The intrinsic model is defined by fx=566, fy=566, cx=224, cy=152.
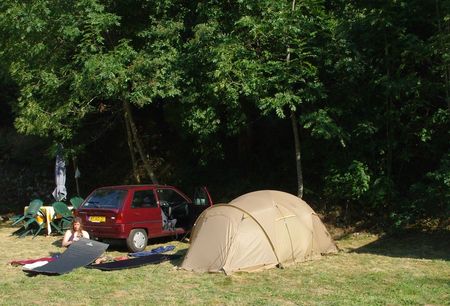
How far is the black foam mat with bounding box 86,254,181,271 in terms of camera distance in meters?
10.1

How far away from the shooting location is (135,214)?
12.2 meters

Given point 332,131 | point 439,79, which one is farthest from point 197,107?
point 439,79

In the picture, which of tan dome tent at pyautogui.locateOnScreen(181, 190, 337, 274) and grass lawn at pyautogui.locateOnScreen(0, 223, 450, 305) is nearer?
grass lawn at pyautogui.locateOnScreen(0, 223, 450, 305)

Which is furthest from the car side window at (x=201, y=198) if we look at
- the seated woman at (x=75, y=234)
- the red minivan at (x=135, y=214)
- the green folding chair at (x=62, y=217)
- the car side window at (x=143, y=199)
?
the green folding chair at (x=62, y=217)

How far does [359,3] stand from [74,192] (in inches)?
534

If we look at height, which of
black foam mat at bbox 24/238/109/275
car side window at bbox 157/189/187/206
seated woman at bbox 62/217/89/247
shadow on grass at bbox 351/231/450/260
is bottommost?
shadow on grass at bbox 351/231/450/260

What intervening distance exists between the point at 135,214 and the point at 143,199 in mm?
507

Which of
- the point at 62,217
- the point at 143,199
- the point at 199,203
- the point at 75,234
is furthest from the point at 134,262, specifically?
A: the point at 62,217

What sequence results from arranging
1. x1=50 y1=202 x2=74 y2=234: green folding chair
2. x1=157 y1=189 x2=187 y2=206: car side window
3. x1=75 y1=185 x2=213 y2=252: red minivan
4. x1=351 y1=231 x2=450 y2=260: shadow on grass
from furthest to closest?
x1=50 y1=202 x2=74 y2=234: green folding chair
x1=157 y1=189 x2=187 y2=206: car side window
x1=75 y1=185 x2=213 y2=252: red minivan
x1=351 y1=231 x2=450 y2=260: shadow on grass

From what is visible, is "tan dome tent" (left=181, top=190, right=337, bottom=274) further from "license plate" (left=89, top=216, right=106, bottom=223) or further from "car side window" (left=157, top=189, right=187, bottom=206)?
"car side window" (left=157, top=189, right=187, bottom=206)

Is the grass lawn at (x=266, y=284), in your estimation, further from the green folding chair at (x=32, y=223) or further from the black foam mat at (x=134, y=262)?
the green folding chair at (x=32, y=223)

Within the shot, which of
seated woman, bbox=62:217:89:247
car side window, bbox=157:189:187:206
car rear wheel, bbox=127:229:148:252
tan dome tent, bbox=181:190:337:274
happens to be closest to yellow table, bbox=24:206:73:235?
seated woman, bbox=62:217:89:247

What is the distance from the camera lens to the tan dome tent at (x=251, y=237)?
985 centimetres

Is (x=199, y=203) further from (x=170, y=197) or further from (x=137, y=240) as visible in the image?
(x=137, y=240)
